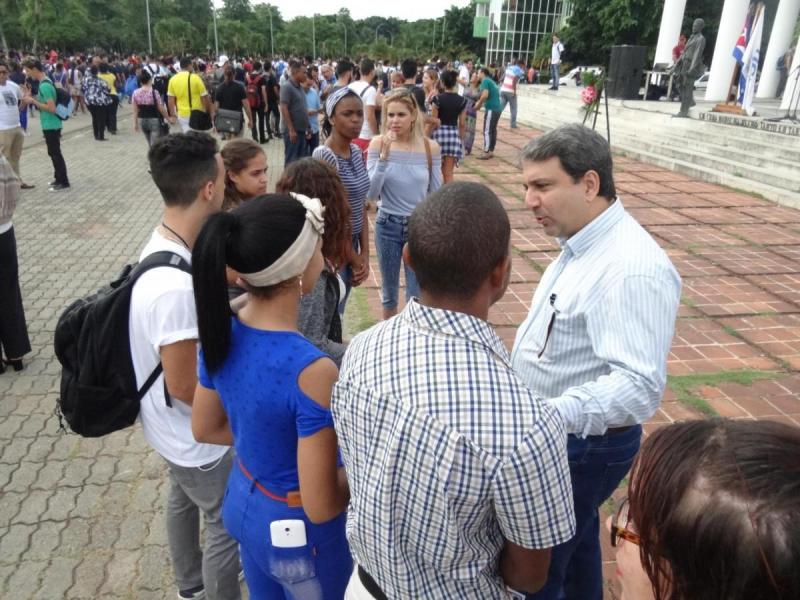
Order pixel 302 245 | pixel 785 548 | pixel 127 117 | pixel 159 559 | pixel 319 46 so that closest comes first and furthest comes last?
pixel 785 548
pixel 302 245
pixel 159 559
pixel 127 117
pixel 319 46

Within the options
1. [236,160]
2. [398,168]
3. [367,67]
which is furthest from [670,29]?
[236,160]

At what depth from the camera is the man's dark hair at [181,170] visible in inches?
81.8

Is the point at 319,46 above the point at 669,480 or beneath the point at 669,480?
above

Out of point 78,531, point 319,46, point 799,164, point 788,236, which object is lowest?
point 78,531

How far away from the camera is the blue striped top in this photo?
155 inches

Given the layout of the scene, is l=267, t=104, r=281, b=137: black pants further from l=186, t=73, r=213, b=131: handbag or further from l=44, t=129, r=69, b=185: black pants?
l=44, t=129, r=69, b=185: black pants

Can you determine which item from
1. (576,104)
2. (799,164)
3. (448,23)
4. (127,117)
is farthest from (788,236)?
(448,23)

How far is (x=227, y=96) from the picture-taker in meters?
11.6

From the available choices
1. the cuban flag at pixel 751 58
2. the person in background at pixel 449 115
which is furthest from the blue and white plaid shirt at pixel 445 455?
the cuban flag at pixel 751 58

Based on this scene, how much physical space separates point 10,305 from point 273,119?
12.1 m

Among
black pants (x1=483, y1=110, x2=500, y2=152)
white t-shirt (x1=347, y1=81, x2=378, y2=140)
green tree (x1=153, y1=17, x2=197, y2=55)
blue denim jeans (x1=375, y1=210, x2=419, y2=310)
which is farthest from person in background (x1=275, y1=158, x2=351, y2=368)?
green tree (x1=153, y1=17, x2=197, y2=55)

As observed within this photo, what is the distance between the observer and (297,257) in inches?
59.9

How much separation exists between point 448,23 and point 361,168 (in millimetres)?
64278

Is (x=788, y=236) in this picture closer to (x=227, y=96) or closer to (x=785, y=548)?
(x=785, y=548)
